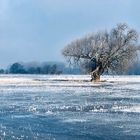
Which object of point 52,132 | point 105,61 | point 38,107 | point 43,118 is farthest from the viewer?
point 105,61

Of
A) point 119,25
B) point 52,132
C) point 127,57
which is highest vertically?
point 119,25

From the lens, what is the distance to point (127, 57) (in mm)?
76000

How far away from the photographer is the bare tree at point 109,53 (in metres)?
75.7

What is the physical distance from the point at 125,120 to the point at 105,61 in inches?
2172

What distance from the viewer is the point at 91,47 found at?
7781cm

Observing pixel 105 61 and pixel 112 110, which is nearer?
pixel 112 110

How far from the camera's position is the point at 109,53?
252 feet

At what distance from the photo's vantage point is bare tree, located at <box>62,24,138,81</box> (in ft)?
248

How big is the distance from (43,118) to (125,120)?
392cm

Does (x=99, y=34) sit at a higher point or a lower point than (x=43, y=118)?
higher

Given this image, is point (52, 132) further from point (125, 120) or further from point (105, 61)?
point (105, 61)

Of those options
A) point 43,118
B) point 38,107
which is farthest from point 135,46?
point 43,118

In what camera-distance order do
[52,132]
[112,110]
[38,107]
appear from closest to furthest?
[52,132] < [112,110] < [38,107]

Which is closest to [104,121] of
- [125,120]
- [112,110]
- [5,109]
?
[125,120]
